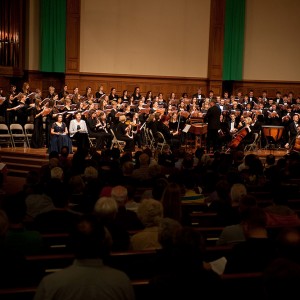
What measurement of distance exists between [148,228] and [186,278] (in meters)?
1.61

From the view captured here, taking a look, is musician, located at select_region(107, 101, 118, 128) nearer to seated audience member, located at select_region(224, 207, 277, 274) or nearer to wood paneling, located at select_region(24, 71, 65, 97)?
wood paneling, located at select_region(24, 71, 65, 97)

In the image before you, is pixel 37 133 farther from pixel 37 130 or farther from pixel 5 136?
pixel 5 136

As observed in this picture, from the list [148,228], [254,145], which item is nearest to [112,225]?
[148,228]

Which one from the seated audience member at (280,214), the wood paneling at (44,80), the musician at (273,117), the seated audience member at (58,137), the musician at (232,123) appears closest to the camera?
the seated audience member at (280,214)

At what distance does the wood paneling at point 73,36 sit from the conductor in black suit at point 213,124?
5.87 m

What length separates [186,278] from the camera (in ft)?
7.91

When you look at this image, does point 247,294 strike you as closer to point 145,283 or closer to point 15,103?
point 145,283

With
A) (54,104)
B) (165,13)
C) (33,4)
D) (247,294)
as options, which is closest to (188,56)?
(165,13)

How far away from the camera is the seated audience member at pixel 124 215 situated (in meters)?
4.63

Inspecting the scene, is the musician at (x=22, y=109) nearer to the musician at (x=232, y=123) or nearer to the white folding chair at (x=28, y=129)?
the white folding chair at (x=28, y=129)

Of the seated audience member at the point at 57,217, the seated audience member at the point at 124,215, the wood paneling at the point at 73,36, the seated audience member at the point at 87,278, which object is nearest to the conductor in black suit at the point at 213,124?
the wood paneling at the point at 73,36

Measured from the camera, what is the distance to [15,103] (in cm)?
1428

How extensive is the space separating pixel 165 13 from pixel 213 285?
17.0m

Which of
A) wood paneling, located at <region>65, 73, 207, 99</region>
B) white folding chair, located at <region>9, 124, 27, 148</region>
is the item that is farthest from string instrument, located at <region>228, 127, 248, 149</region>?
wood paneling, located at <region>65, 73, 207, 99</region>
